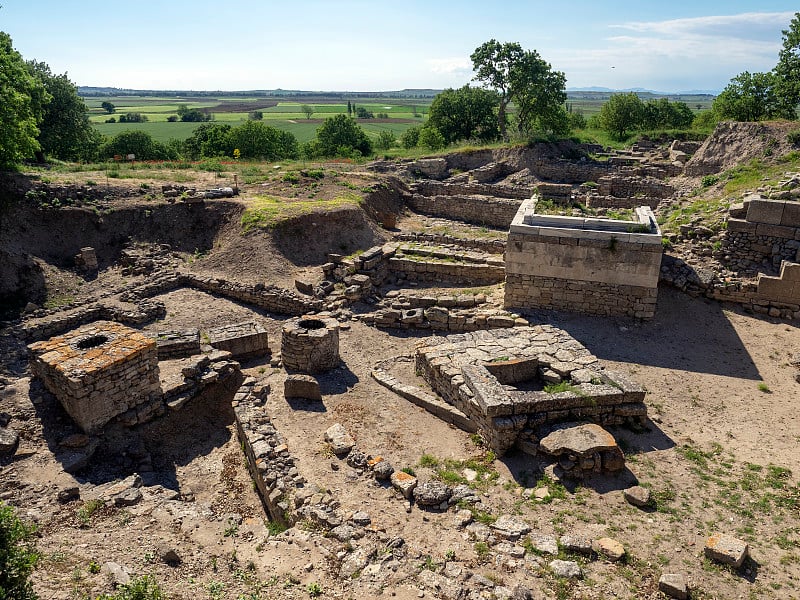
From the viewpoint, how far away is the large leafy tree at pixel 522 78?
133ft

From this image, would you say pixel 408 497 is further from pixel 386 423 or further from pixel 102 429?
pixel 102 429

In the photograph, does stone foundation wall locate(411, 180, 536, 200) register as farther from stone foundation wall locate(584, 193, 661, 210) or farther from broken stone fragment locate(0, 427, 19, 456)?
broken stone fragment locate(0, 427, 19, 456)

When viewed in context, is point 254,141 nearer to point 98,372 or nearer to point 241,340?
point 241,340

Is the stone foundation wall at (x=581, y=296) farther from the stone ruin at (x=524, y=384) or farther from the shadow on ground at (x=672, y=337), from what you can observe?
the stone ruin at (x=524, y=384)

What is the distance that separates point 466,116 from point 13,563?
47.0m

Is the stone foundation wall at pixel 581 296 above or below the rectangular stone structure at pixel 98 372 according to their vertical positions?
above

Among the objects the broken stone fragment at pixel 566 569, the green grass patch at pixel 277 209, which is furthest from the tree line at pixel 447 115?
the broken stone fragment at pixel 566 569

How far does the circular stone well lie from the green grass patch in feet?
25.6

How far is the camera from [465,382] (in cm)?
1022

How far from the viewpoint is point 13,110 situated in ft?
61.0

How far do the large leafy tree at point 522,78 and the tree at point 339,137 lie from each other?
1218 centimetres

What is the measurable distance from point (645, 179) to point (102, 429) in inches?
1086

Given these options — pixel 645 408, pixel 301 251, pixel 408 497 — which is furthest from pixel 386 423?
pixel 301 251

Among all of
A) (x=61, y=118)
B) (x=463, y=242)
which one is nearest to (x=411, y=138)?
(x=61, y=118)
